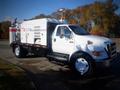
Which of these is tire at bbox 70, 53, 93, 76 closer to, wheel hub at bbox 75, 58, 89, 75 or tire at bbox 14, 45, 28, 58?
wheel hub at bbox 75, 58, 89, 75

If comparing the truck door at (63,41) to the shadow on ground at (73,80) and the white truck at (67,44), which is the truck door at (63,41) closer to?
the white truck at (67,44)

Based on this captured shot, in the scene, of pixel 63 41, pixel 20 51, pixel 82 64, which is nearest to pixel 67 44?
pixel 63 41

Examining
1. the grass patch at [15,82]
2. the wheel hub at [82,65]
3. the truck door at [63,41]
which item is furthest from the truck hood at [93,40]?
the grass patch at [15,82]

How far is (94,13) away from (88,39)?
45.9 m

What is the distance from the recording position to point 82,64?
32.2 feet

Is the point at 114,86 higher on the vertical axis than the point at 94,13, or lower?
lower

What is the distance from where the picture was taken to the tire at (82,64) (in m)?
9.54

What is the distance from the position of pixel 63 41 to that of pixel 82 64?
1861 mm

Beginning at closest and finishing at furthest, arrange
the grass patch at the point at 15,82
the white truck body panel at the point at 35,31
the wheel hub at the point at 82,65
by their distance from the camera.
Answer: the grass patch at the point at 15,82
the wheel hub at the point at 82,65
the white truck body panel at the point at 35,31

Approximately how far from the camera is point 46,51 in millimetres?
12227

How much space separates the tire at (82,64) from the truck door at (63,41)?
0.75 m

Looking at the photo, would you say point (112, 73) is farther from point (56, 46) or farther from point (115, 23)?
point (115, 23)

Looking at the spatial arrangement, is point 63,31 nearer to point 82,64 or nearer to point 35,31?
point 82,64

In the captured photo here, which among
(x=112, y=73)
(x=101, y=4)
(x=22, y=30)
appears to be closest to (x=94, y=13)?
(x=101, y=4)
